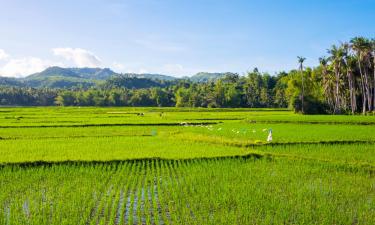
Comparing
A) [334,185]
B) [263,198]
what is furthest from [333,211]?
[334,185]

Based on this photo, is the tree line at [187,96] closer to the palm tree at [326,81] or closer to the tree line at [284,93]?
the tree line at [284,93]

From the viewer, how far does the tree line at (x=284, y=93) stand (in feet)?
179

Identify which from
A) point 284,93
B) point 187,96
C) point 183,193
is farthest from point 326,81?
point 183,193

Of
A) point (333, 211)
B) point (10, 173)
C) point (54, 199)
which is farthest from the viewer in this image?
point (10, 173)

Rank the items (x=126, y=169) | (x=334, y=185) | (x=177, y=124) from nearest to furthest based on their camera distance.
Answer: (x=334, y=185) < (x=126, y=169) < (x=177, y=124)

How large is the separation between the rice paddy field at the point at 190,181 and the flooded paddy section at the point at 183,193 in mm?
33

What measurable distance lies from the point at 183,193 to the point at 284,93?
276 ft

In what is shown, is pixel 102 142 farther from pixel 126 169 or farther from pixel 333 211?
pixel 333 211

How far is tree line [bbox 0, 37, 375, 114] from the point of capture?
54.4 metres

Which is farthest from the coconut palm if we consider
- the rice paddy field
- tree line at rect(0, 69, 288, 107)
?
the rice paddy field

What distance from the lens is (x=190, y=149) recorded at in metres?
20.7

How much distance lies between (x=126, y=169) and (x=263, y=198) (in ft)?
21.1

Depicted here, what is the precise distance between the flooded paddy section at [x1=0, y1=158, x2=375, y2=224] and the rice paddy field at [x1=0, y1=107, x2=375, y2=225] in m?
0.03

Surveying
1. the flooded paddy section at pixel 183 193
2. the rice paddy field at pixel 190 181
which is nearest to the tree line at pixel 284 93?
the rice paddy field at pixel 190 181
